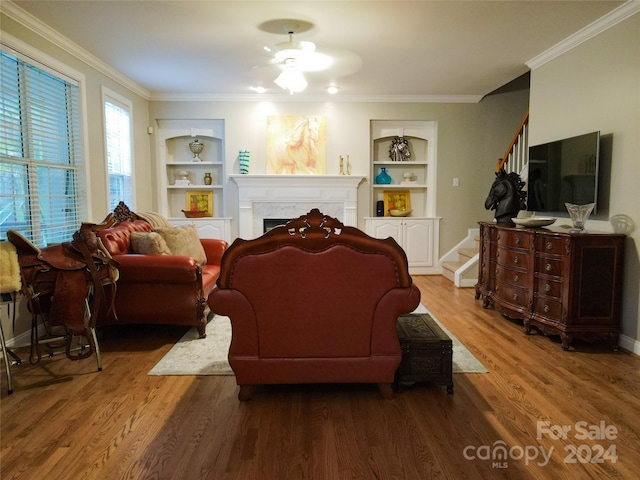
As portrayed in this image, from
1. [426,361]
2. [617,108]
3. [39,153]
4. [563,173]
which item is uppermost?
[617,108]

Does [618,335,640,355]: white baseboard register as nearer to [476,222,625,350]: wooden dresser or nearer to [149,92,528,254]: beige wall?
[476,222,625,350]: wooden dresser

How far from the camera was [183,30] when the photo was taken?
361 cm

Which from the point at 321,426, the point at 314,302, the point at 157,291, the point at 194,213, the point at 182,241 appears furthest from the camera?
the point at 194,213

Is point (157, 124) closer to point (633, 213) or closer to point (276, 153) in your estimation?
point (276, 153)

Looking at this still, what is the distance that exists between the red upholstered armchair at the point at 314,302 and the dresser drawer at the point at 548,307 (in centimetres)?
175

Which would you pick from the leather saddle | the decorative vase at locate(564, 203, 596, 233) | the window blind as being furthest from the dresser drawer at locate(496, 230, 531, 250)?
the window blind

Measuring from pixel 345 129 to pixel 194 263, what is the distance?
12.0ft

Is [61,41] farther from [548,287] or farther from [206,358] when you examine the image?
[548,287]

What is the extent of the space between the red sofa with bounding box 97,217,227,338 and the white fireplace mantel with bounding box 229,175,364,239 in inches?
111

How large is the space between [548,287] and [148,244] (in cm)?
333

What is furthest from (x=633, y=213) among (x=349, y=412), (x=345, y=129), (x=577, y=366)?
(x=345, y=129)

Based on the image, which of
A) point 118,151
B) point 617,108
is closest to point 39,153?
point 118,151

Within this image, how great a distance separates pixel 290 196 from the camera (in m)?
6.13

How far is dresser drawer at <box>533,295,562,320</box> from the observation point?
3330 millimetres
